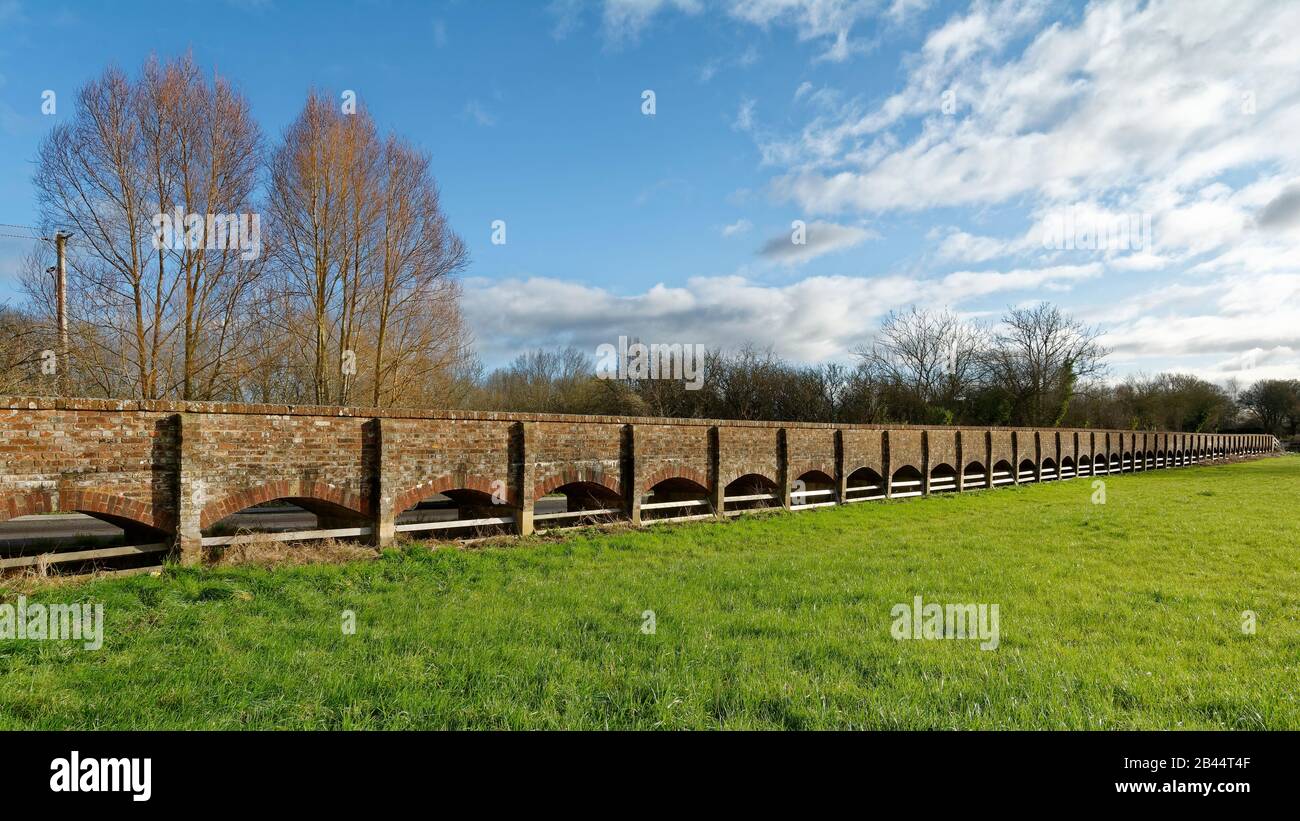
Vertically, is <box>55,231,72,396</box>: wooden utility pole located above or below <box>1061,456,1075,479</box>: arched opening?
above

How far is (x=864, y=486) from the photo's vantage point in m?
23.0

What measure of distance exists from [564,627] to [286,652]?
2.48m

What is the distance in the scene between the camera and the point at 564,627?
20.7 ft

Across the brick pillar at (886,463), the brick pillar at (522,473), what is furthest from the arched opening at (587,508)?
the brick pillar at (886,463)

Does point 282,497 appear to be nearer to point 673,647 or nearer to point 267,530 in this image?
point 267,530

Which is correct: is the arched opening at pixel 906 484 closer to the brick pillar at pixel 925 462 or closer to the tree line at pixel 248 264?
the brick pillar at pixel 925 462

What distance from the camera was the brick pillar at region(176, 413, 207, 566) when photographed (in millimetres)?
8617

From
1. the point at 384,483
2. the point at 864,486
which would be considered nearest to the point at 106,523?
A: the point at 384,483

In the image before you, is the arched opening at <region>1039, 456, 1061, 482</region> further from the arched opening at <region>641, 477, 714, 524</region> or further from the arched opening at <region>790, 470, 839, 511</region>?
the arched opening at <region>641, 477, 714, 524</region>

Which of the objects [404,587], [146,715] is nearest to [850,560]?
[404,587]

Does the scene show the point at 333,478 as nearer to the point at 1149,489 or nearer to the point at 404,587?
the point at 404,587

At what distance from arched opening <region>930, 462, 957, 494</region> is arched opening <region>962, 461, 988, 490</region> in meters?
0.65

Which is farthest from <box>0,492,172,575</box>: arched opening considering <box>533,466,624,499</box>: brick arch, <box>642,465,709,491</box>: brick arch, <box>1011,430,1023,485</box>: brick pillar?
<box>1011,430,1023,485</box>: brick pillar

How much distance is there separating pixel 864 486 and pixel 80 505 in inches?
850
